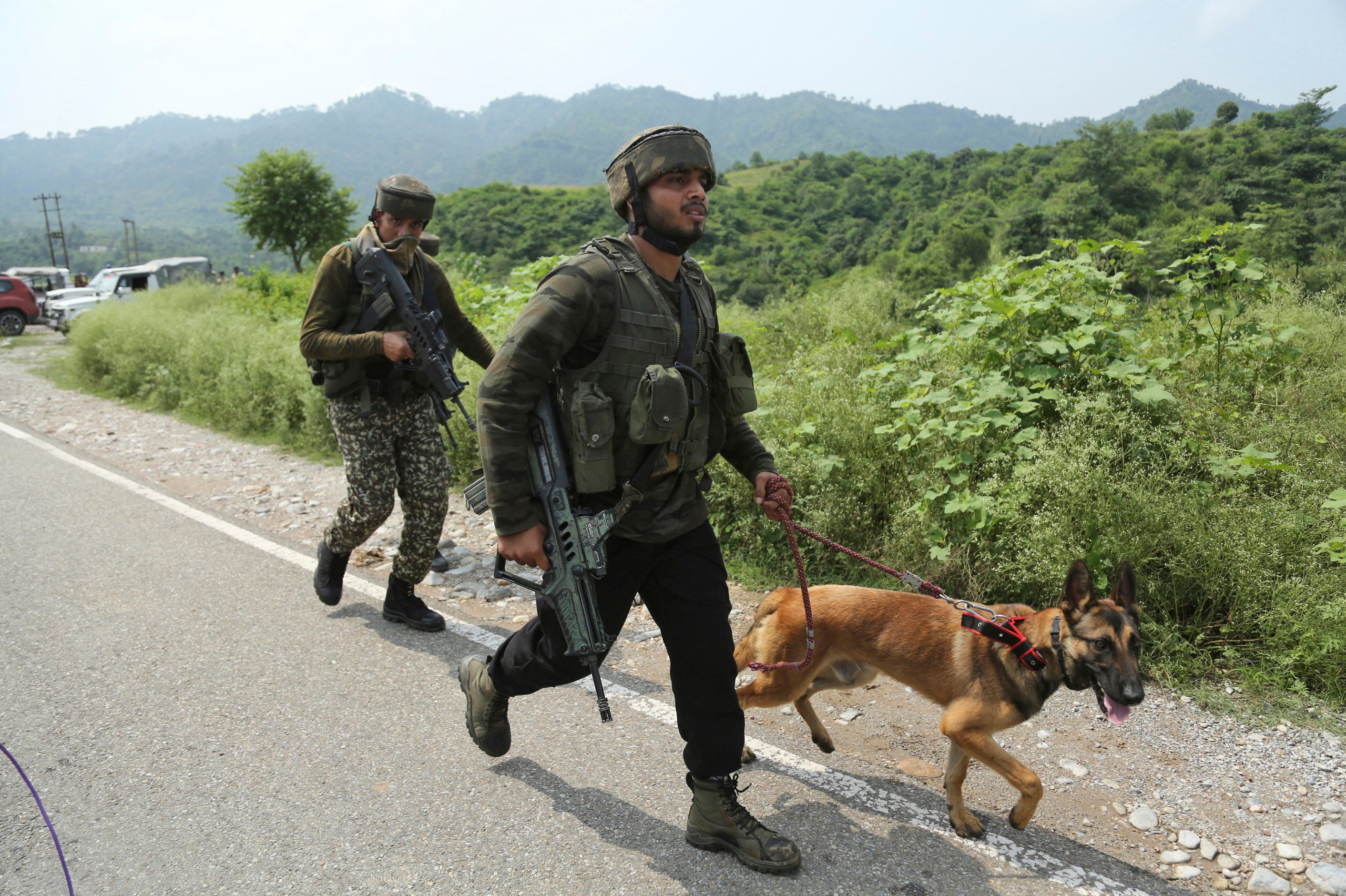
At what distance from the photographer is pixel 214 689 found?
3707 mm

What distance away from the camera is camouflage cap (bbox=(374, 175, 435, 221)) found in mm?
4031

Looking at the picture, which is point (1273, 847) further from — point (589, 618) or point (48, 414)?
point (48, 414)

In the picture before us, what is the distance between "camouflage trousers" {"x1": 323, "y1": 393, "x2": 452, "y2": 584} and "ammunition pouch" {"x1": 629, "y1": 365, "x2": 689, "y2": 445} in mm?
2187

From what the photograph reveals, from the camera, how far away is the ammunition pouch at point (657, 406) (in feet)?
7.80

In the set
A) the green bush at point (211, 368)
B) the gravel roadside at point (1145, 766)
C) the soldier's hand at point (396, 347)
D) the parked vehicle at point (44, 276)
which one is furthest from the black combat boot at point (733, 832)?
the parked vehicle at point (44, 276)

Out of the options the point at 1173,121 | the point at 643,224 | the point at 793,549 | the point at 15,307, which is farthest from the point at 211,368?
the point at 1173,121

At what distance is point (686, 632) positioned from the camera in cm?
→ 264

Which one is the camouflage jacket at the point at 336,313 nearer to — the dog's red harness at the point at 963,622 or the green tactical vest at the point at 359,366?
the green tactical vest at the point at 359,366

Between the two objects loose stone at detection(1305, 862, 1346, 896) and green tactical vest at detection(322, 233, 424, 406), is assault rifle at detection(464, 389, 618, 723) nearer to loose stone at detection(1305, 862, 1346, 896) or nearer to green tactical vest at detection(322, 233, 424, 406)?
green tactical vest at detection(322, 233, 424, 406)

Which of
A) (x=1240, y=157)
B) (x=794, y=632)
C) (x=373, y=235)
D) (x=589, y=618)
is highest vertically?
(x=1240, y=157)

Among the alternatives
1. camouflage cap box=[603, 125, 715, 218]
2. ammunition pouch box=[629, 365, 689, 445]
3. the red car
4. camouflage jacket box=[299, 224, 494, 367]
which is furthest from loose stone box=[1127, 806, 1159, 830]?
the red car

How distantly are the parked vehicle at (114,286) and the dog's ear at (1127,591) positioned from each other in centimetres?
2497

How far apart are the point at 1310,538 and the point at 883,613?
226cm

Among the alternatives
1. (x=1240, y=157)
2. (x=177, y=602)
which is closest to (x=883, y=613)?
(x=177, y=602)
